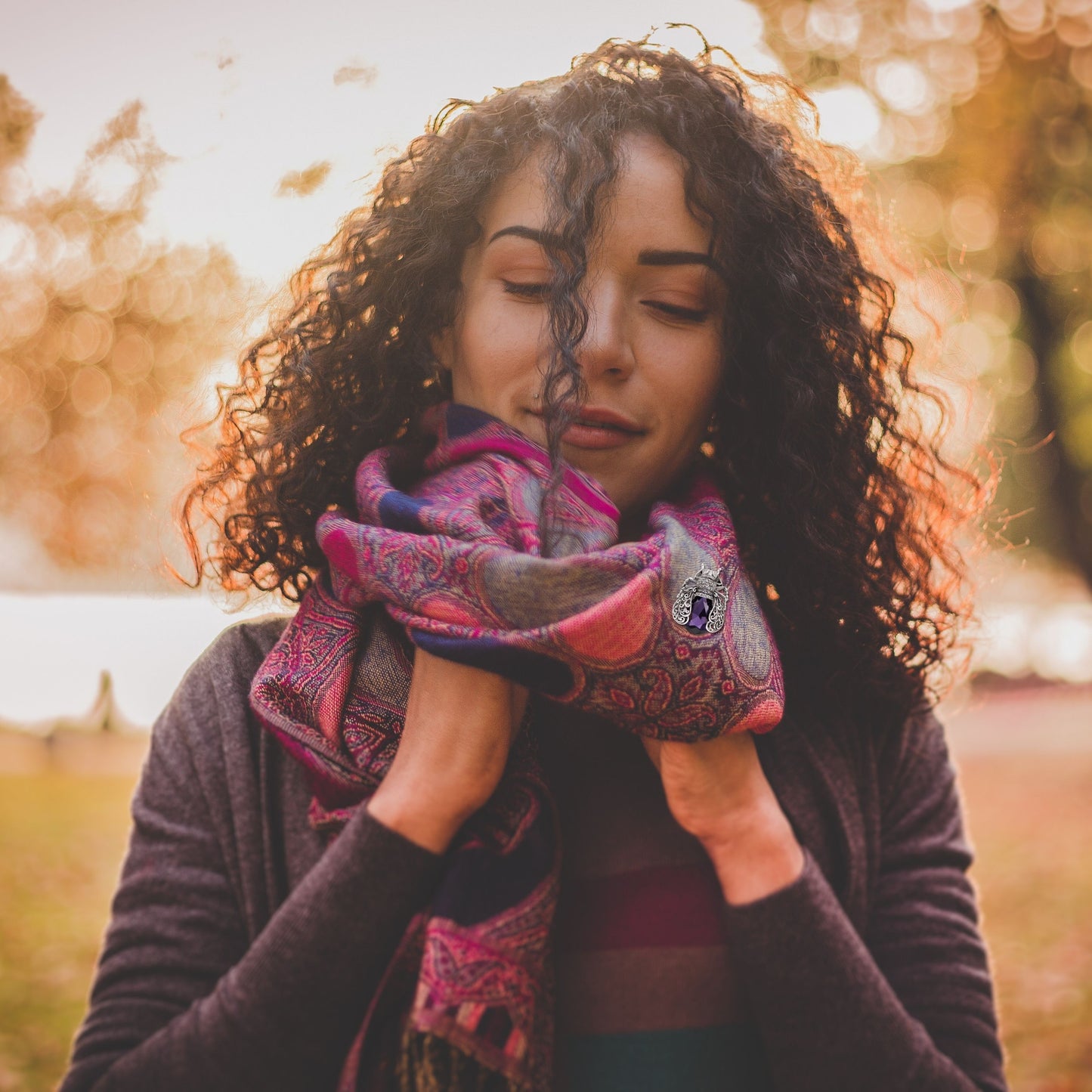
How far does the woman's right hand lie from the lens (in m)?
1.39

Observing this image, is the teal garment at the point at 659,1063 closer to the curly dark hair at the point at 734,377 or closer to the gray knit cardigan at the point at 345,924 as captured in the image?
the gray knit cardigan at the point at 345,924

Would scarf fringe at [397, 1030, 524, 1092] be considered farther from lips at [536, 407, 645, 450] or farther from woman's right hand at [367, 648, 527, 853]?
lips at [536, 407, 645, 450]

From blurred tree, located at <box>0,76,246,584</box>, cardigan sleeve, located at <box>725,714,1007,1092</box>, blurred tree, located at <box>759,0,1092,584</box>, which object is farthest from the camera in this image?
blurred tree, located at <box>759,0,1092,584</box>

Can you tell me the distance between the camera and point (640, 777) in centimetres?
169

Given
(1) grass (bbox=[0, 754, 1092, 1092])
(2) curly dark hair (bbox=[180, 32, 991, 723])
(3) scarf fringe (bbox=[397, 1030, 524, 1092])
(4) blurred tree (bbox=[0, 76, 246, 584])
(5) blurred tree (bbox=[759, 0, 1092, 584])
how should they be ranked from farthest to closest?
(5) blurred tree (bbox=[759, 0, 1092, 584]) < (1) grass (bbox=[0, 754, 1092, 1092]) < (4) blurred tree (bbox=[0, 76, 246, 584]) < (2) curly dark hair (bbox=[180, 32, 991, 723]) < (3) scarf fringe (bbox=[397, 1030, 524, 1092])

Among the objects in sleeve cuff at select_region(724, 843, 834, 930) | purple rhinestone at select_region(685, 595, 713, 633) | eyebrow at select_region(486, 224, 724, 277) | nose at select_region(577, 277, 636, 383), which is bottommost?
sleeve cuff at select_region(724, 843, 834, 930)

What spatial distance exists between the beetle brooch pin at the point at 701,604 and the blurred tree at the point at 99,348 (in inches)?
44.8

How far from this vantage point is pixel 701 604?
142cm

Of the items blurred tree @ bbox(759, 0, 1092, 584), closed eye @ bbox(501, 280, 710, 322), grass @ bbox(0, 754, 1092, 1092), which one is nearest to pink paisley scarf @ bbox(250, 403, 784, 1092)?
closed eye @ bbox(501, 280, 710, 322)

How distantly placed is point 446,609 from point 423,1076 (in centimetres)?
63

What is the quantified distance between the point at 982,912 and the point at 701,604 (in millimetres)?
3540

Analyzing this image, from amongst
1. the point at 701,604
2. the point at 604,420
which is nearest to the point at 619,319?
the point at 604,420

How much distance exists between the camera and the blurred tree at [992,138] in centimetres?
691

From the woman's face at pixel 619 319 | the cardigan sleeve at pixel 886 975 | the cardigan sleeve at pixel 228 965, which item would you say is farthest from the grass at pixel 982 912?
the woman's face at pixel 619 319
